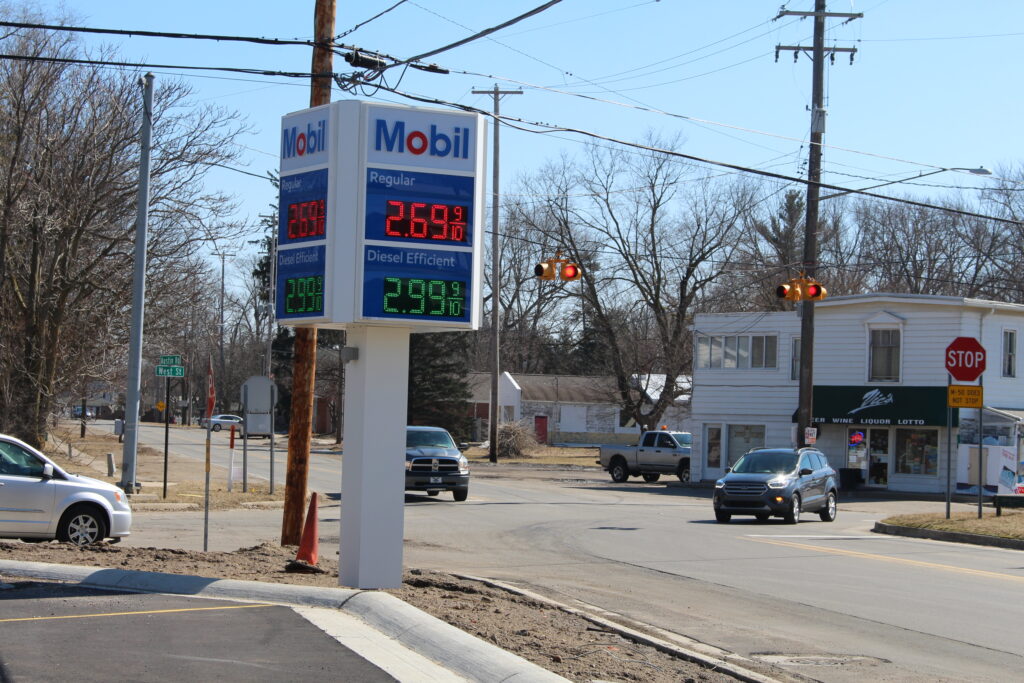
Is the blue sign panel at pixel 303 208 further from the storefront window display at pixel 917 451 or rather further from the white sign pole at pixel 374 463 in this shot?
the storefront window display at pixel 917 451

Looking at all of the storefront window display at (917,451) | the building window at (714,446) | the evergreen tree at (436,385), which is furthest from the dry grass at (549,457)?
the storefront window display at (917,451)

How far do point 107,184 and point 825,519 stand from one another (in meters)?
21.2

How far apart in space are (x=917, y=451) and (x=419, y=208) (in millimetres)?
31870

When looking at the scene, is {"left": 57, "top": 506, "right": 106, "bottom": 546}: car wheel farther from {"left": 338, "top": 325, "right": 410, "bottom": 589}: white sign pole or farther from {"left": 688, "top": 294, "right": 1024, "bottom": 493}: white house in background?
{"left": 688, "top": 294, "right": 1024, "bottom": 493}: white house in background

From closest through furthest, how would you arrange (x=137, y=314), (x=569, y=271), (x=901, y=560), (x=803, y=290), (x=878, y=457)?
(x=901, y=560) → (x=569, y=271) → (x=137, y=314) → (x=803, y=290) → (x=878, y=457)

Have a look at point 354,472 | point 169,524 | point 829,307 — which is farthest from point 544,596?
point 829,307

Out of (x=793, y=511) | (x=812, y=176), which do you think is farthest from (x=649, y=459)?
(x=793, y=511)

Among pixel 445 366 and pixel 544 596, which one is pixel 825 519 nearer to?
pixel 544 596

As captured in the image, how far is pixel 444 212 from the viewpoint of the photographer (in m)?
11.7

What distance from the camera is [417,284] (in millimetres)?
11445

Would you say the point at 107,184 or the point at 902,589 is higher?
the point at 107,184

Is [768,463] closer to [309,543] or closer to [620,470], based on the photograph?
[309,543]

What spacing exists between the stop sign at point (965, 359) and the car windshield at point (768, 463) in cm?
400

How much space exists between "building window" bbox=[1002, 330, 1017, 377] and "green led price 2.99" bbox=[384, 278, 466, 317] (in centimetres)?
3178
